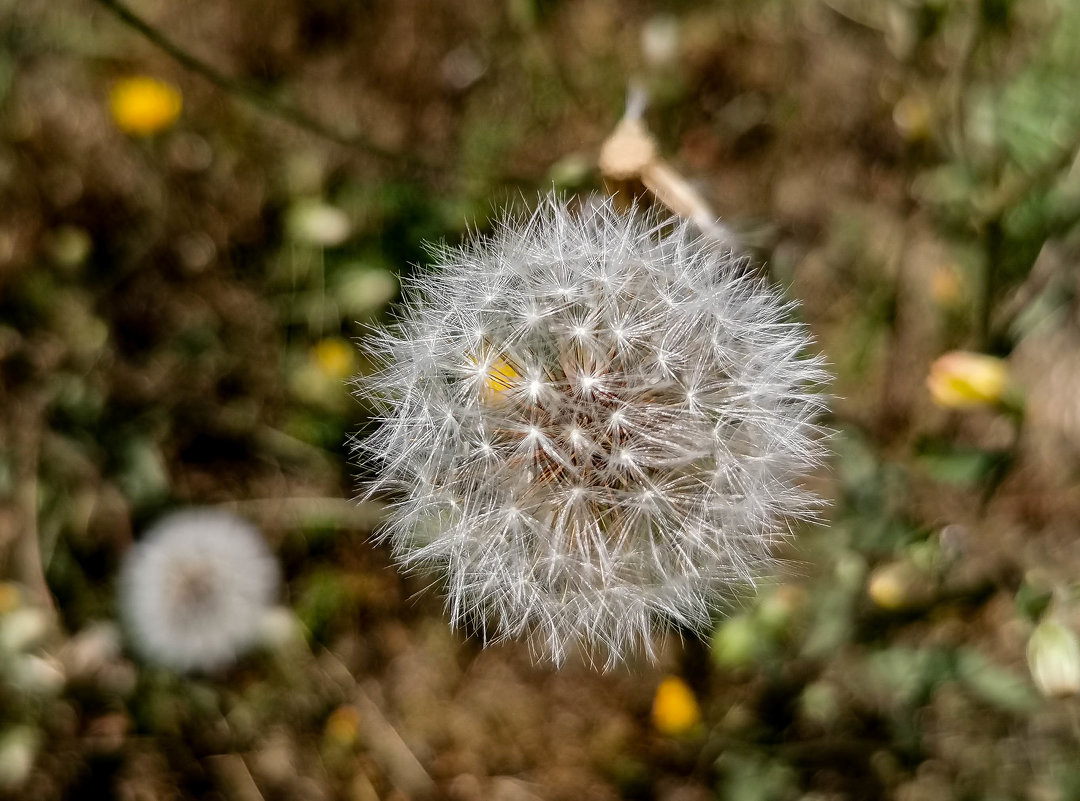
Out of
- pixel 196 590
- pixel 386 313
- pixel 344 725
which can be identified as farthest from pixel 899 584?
pixel 196 590

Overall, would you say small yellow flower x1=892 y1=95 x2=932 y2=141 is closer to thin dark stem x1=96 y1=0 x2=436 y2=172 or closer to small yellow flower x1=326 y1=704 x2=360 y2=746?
thin dark stem x1=96 y1=0 x2=436 y2=172

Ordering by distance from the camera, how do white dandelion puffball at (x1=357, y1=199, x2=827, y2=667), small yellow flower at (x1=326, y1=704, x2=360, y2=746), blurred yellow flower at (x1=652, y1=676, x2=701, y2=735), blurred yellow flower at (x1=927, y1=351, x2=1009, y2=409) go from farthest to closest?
1. small yellow flower at (x1=326, y1=704, x2=360, y2=746)
2. blurred yellow flower at (x1=652, y1=676, x2=701, y2=735)
3. blurred yellow flower at (x1=927, y1=351, x2=1009, y2=409)
4. white dandelion puffball at (x1=357, y1=199, x2=827, y2=667)

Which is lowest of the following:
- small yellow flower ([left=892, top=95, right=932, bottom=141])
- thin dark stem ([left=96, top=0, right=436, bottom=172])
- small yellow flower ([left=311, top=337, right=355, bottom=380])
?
small yellow flower ([left=311, top=337, right=355, bottom=380])

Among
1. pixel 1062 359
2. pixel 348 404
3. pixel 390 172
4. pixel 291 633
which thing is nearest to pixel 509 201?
pixel 390 172

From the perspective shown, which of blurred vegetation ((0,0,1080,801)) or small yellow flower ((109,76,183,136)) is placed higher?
small yellow flower ((109,76,183,136))

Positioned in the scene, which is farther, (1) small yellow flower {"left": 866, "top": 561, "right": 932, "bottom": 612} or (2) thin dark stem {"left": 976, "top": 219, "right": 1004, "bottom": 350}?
(2) thin dark stem {"left": 976, "top": 219, "right": 1004, "bottom": 350}

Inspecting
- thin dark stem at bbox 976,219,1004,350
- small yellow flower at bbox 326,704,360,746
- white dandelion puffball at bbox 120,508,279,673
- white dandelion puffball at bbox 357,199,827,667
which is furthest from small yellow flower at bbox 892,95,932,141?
small yellow flower at bbox 326,704,360,746
